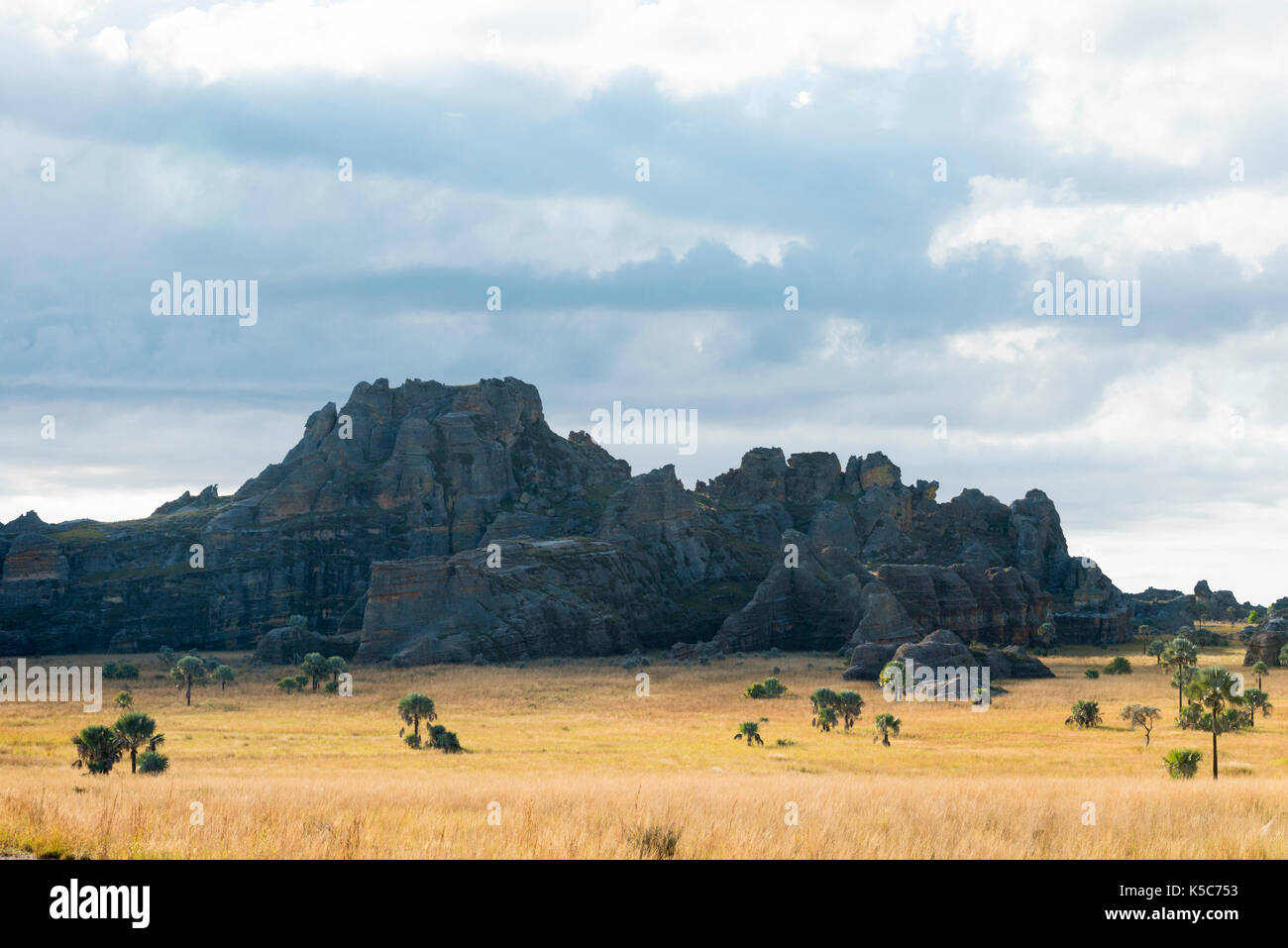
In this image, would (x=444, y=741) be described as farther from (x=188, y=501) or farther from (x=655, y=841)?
(x=188, y=501)

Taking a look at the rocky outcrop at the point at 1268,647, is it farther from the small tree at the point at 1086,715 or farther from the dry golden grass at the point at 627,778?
the small tree at the point at 1086,715

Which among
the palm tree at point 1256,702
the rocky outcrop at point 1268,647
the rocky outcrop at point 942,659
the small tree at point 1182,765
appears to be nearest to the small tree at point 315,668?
the rocky outcrop at point 942,659

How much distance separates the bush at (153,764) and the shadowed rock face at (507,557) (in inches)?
2509

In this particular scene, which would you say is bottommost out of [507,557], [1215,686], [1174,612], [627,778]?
[1174,612]

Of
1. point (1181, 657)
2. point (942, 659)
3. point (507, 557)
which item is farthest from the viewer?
point (507, 557)

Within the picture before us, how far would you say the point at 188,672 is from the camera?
242 ft

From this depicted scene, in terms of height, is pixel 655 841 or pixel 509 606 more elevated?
Result: pixel 655 841

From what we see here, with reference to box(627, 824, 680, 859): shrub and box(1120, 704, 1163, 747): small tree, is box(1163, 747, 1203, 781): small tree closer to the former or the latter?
box(1120, 704, 1163, 747): small tree

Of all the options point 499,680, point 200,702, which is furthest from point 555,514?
point 200,702

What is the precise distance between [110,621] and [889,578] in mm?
93949
